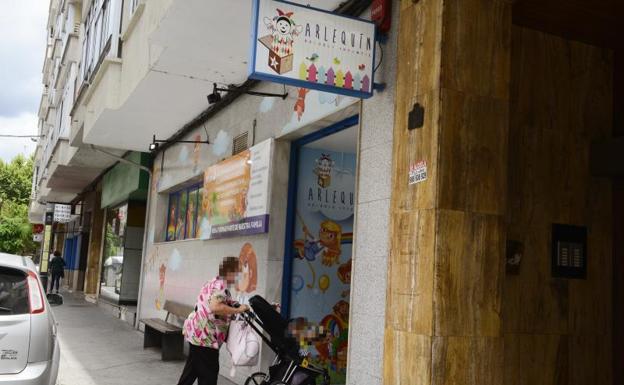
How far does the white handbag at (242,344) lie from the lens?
5.64 m

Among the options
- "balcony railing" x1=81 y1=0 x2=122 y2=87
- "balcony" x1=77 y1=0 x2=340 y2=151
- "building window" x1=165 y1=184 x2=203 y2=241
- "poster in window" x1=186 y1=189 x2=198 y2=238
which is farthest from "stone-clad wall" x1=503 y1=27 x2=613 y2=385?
"balcony railing" x1=81 y1=0 x2=122 y2=87

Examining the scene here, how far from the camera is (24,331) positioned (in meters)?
4.74

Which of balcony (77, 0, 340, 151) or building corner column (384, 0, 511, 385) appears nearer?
building corner column (384, 0, 511, 385)

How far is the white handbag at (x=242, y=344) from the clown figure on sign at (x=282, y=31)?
8.47 ft

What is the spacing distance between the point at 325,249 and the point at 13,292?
3743 millimetres

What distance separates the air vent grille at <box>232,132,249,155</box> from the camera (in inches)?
347

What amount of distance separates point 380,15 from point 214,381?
3.58 metres

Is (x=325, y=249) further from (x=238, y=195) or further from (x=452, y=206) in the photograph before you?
(x=452, y=206)

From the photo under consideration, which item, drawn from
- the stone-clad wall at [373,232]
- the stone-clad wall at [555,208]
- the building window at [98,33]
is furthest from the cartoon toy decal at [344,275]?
the building window at [98,33]

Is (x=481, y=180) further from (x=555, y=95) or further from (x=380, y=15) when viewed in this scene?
(x=380, y=15)

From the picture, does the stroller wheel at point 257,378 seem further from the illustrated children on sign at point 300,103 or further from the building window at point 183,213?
the building window at point 183,213

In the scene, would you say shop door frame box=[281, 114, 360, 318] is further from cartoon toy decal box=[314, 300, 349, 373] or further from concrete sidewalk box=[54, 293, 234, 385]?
concrete sidewalk box=[54, 293, 234, 385]

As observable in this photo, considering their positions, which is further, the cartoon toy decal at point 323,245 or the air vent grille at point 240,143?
the air vent grille at point 240,143

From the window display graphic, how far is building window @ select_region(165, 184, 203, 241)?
11.8 feet
